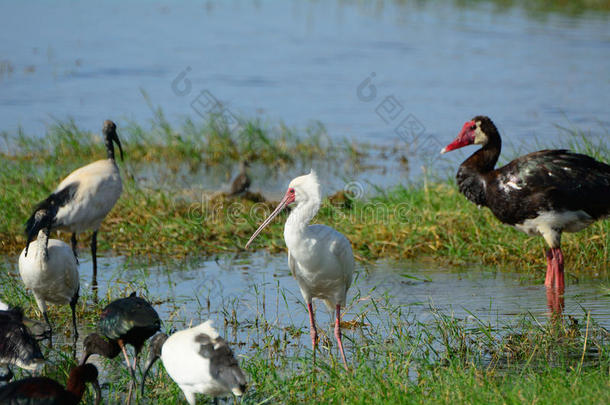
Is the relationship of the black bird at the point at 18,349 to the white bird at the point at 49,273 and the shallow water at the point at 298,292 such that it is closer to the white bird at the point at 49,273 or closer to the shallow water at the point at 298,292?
the white bird at the point at 49,273

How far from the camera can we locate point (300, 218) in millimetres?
5980

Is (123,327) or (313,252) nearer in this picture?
(123,327)

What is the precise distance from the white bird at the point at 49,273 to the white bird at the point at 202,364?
5.63 feet

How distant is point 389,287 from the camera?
7.93 m

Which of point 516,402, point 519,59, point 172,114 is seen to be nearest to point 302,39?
point 519,59

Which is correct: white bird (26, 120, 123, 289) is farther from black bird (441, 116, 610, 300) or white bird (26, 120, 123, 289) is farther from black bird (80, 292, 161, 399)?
black bird (441, 116, 610, 300)

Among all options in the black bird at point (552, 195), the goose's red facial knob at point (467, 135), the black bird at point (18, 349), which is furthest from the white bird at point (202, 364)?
the goose's red facial knob at point (467, 135)

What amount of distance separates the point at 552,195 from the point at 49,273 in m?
4.01

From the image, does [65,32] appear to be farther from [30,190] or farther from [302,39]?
[30,190]

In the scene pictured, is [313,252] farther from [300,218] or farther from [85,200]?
[85,200]

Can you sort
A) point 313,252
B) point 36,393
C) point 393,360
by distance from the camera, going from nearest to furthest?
1. point 36,393
2. point 393,360
3. point 313,252

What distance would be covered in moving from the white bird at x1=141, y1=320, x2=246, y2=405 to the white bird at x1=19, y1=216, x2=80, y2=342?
1716 mm

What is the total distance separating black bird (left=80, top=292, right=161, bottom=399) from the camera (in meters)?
5.59

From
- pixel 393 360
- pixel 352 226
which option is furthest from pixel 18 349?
pixel 352 226
